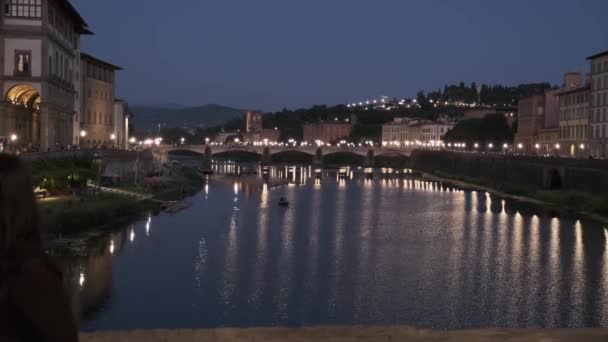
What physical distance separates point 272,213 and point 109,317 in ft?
85.4

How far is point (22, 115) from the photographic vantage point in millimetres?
43562

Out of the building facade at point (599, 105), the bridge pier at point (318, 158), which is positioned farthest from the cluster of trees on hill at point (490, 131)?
the building facade at point (599, 105)

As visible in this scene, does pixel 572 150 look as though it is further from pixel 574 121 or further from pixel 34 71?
pixel 34 71

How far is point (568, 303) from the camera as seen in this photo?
68.5 ft

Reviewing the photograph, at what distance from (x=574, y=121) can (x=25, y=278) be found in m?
69.9

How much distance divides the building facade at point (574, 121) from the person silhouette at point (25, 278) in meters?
65.7

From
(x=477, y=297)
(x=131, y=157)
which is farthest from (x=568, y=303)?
(x=131, y=157)

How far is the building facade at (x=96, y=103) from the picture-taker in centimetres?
5959

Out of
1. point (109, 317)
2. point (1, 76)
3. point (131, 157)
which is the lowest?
point (109, 317)

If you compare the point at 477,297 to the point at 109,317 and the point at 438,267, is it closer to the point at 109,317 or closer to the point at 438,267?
the point at 438,267

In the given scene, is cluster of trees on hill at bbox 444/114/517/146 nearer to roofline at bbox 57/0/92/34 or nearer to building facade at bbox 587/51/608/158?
building facade at bbox 587/51/608/158

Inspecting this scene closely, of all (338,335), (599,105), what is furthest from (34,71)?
(599,105)

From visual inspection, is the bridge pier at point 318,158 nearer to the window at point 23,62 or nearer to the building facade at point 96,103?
the building facade at point 96,103

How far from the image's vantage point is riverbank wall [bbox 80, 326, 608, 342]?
8.04 meters
